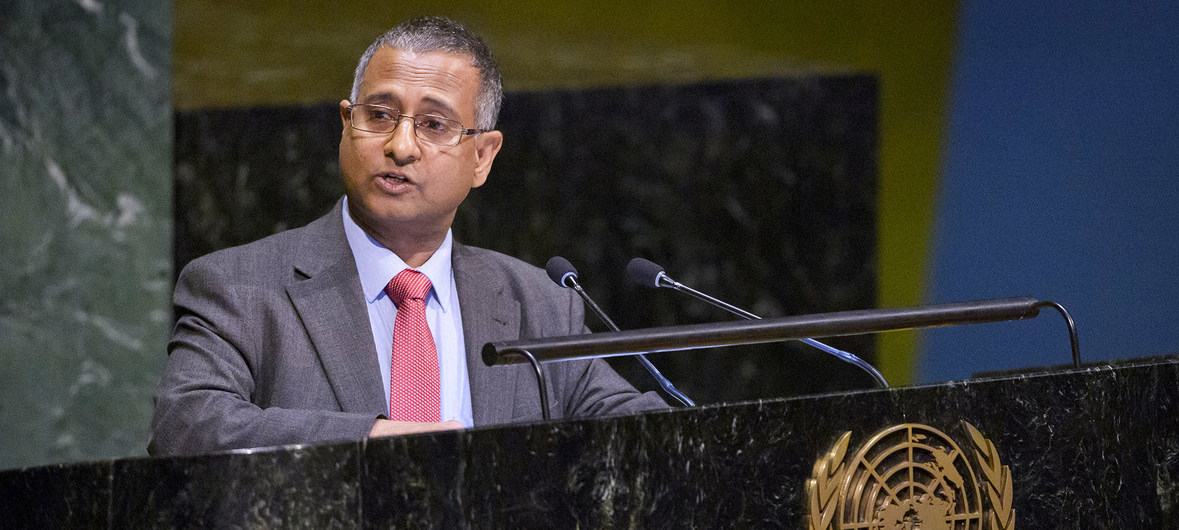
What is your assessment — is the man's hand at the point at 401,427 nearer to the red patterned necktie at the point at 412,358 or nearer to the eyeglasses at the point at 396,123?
the red patterned necktie at the point at 412,358

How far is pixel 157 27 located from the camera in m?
3.50

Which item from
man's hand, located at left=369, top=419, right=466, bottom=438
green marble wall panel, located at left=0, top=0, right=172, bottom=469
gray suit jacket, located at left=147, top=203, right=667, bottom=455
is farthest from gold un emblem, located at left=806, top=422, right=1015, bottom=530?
green marble wall panel, located at left=0, top=0, right=172, bottom=469

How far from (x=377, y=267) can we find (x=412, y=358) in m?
0.22

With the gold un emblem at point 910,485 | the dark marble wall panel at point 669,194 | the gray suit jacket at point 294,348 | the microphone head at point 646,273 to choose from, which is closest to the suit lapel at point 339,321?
the gray suit jacket at point 294,348

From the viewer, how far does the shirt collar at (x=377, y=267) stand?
7.05 feet

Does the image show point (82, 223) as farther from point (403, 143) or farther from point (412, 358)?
point (412, 358)

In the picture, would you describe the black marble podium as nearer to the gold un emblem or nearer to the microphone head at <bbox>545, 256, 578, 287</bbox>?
the gold un emblem

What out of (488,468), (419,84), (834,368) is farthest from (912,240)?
(488,468)

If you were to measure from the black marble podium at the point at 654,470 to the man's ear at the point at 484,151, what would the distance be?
1061 millimetres

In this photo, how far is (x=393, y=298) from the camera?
84.0 inches

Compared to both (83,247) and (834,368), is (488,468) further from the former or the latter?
(834,368)

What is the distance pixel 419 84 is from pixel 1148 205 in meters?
2.50

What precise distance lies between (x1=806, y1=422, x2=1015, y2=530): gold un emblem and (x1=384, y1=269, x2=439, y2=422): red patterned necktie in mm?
794

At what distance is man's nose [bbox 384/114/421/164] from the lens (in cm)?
214
